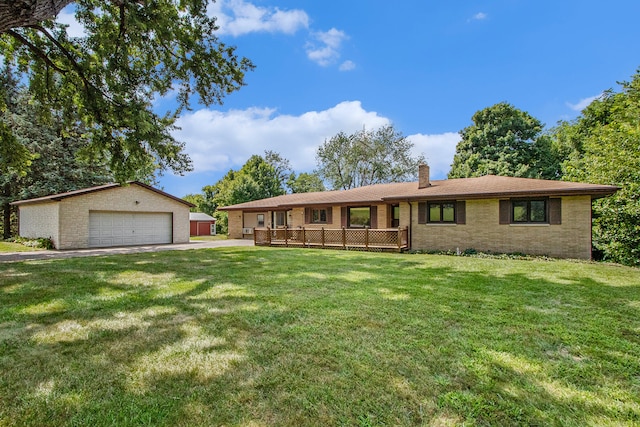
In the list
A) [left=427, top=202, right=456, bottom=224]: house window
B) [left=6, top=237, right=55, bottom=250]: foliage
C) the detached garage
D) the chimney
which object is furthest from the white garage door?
[left=427, top=202, right=456, bottom=224]: house window

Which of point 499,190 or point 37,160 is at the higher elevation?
point 37,160

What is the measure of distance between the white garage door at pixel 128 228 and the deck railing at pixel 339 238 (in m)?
7.07

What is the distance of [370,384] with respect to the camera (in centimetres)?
270

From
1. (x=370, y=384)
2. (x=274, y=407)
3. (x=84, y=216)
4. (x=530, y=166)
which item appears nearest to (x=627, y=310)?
(x=370, y=384)

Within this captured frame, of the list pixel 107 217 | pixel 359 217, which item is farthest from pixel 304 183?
pixel 107 217

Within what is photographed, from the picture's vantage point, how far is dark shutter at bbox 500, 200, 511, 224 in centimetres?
1227

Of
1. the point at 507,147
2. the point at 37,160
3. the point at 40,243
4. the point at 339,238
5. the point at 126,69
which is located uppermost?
the point at 507,147

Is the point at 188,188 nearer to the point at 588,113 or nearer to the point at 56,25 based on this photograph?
the point at 56,25

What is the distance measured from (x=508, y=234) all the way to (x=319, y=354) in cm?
1191

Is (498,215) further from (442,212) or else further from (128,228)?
(128,228)

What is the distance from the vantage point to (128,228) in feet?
59.6

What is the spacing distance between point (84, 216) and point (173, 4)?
12.4m

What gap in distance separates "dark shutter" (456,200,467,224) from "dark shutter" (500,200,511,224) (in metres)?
1.36

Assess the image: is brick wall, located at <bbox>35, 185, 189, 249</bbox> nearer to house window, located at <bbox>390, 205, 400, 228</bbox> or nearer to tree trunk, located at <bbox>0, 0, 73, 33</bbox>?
tree trunk, located at <bbox>0, 0, 73, 33</bbox>
